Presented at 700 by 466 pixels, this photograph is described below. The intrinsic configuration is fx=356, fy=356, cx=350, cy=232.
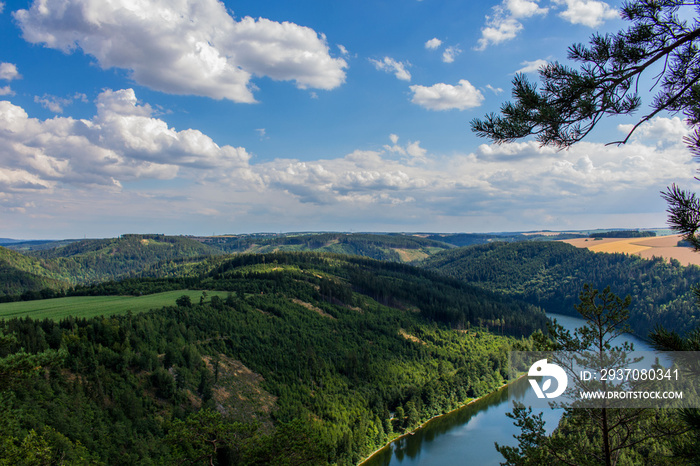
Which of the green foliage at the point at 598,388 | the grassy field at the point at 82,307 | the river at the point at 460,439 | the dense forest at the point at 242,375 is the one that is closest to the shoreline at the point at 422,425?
the river at the point at 460,439

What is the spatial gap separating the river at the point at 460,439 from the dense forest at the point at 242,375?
262 cm

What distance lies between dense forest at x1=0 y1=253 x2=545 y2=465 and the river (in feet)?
8.60

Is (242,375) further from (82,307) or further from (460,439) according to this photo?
(82,307)

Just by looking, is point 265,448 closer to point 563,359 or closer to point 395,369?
point 563,359

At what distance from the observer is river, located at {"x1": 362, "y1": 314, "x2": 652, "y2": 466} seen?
53906 millimetres

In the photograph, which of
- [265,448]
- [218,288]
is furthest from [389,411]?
[218,288]

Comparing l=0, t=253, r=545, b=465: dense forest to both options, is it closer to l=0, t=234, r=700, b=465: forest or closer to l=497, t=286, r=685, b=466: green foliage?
l=0, t=234, r=700, b=465: forest

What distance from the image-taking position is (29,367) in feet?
52.4

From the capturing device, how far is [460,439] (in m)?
60.4

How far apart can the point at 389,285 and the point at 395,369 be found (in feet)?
230

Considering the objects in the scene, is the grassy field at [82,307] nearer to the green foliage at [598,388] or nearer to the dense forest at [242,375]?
the dense forest at [242,375]

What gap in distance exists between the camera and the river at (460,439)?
2122 inches

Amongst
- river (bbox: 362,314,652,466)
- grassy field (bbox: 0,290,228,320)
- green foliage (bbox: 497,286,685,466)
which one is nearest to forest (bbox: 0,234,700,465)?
green foliage (bbox: 497,286,685,466)

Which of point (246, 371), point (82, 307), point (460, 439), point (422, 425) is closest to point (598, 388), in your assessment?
point (460, 439)
